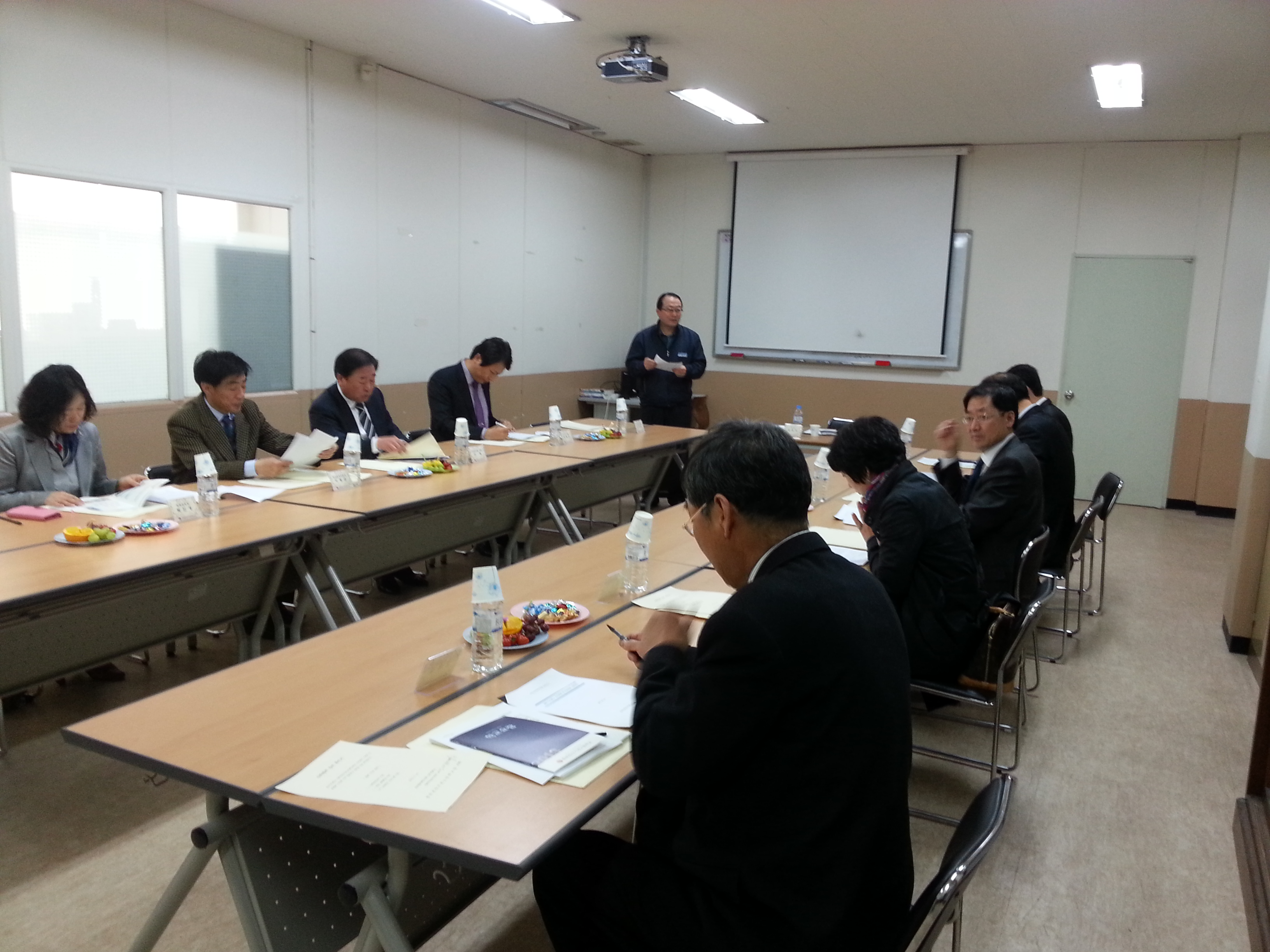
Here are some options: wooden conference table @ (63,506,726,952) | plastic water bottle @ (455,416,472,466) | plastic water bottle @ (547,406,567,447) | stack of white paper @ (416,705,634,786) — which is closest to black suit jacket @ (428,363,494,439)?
plastic water bottle @ (547,406,567,447)

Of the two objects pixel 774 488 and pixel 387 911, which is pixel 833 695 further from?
pixel 387 911

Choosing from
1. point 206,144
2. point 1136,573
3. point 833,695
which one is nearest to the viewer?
point 833,695

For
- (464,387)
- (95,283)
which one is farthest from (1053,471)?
(95,283)

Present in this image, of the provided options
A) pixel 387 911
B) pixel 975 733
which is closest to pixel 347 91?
pixel 975 733

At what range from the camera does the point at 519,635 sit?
225 centimetres

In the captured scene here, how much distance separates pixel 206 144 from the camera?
5.21 metres

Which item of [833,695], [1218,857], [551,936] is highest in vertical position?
[833,695]

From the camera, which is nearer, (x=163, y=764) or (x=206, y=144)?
(x=163, y=764)

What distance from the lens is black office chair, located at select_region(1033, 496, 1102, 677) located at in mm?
4219

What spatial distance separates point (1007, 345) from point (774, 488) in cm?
752

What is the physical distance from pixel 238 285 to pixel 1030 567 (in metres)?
4.58

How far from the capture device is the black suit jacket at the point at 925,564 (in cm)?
274

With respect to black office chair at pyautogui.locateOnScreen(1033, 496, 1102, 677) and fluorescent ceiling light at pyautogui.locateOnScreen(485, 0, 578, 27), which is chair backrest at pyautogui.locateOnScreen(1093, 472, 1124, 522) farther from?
fluorescent ceiling light at pyautogui.locateOnScreen(485, 0, 578, 27)

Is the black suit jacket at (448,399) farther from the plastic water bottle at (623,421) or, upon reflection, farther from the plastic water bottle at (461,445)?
the plastic water bottle at (623,421)
